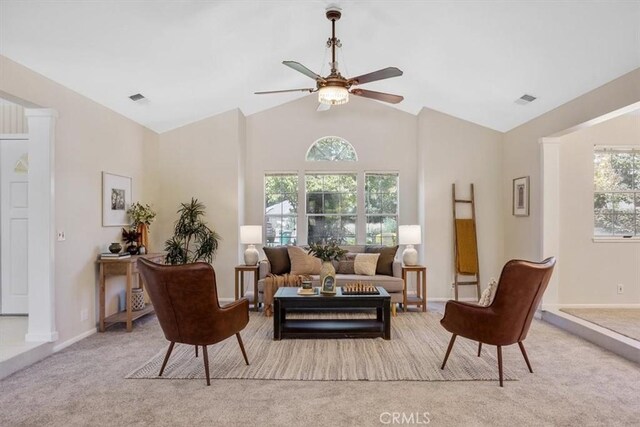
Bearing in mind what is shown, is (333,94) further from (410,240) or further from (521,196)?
(521,196)

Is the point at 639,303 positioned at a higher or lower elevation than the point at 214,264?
lower

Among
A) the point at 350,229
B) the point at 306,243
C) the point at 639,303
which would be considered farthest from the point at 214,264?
the point at 639,303

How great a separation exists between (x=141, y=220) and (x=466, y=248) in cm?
490

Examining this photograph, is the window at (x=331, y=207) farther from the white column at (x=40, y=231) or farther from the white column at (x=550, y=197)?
the white column at (x=40, y=231)

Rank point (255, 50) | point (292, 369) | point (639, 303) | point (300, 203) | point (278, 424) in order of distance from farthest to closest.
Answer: point (300, 203)
point (639, 303)
point (255, 50)
point (292, 369)
point (278, 424)

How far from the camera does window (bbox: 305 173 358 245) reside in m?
6.72

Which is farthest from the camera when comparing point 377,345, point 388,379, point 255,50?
point 255,50

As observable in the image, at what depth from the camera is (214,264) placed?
6215 millimetres

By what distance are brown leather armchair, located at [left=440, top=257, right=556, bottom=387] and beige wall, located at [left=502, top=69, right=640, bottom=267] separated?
1.91 m

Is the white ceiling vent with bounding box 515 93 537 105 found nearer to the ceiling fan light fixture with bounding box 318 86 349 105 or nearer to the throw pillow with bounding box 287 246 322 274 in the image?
the ceiling fan light fixture with bounding box 318 86 349 105

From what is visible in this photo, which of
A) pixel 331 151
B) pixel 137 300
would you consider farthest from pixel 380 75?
pixel 137 300

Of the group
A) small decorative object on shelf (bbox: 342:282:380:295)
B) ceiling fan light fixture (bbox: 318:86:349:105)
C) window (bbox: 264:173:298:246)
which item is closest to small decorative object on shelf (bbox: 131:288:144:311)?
window (bbox: 264:173:298:246)

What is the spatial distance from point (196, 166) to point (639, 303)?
6720 millimetres

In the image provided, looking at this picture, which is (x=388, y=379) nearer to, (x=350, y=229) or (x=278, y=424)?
(x=278, y=424)
